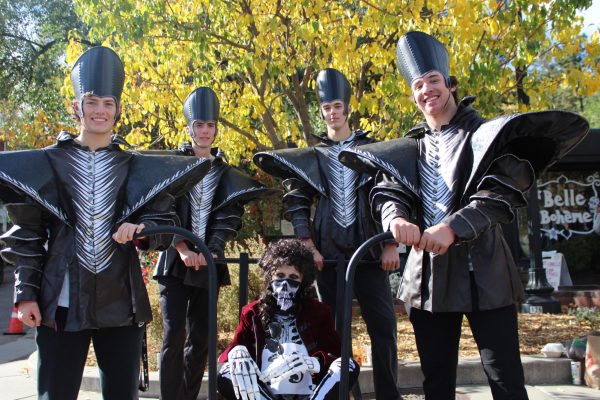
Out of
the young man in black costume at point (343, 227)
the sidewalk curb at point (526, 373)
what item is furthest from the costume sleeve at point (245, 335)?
the sidewalk curb at point (526, 373)

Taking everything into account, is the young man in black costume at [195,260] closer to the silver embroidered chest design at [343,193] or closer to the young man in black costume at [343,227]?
the young man in black costume at [343,227]

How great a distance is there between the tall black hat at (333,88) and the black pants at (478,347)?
188 cm

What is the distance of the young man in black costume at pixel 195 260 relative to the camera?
421 cm

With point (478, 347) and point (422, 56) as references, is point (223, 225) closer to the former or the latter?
point (422, 56)

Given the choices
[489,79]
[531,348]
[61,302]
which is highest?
[489,79]

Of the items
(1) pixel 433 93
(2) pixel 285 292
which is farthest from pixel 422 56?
(2) pixel 285 292

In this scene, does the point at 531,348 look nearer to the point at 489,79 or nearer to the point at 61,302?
the point at 489,79

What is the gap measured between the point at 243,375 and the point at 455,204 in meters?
1.33

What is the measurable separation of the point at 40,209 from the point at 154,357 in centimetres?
395

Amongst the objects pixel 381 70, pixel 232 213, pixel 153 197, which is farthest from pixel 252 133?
pixel 153 197

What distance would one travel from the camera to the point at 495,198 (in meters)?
2.83

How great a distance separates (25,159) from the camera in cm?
315

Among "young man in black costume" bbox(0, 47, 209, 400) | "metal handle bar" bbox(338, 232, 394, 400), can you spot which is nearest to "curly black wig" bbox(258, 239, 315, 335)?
"young man in black costume" bbox(0, 47, 209, 400)

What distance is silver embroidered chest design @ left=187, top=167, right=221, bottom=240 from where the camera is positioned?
4.41 metres
